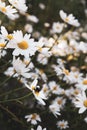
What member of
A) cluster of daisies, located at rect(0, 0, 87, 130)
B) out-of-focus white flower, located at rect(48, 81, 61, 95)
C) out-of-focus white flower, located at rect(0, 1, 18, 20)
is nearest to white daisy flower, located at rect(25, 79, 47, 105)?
cluster of daisies, located at rect(0, 0, 87, 130)

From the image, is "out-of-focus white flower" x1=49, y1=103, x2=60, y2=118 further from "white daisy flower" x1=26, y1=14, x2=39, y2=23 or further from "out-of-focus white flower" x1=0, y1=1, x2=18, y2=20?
"white daisy flower" x1=26, y1=14, x2=39, y2=23

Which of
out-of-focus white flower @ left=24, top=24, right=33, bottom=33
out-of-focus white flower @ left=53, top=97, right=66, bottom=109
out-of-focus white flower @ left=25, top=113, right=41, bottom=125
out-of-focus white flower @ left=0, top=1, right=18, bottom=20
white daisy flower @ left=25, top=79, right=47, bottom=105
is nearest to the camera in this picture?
white daisy flower @ left=25, top=79, right=47, bottom=105

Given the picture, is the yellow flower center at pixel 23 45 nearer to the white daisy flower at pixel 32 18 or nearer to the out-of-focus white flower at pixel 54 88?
the out-of-focus white flower at pixel 54 88

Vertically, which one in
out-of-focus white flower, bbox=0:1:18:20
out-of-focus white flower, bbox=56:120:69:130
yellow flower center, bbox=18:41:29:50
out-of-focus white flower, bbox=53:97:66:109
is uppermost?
out-of-focus white flower, bbox=0:1:18:20

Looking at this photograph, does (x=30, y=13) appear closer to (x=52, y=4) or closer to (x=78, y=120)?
(x=52, y=4)

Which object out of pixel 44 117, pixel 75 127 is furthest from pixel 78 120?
pixel 44 117

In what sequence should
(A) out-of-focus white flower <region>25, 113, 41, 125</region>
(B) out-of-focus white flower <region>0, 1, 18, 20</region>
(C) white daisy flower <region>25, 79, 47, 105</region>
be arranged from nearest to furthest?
(C) white daisy flower <region>25, 79, 47, 105</region>, (B) out-of-focus white flower <region>0, 1, 18, 20</region>, (A) out-of-focus white flower <region>25, 113, 41, 125</region>

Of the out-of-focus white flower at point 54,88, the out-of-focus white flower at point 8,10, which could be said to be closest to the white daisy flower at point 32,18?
the out-of-focus white flower at point 54,88

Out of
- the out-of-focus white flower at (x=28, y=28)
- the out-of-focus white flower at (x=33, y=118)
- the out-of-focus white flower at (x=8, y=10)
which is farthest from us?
the out-of-focus white flower at (x=28, y=28)
